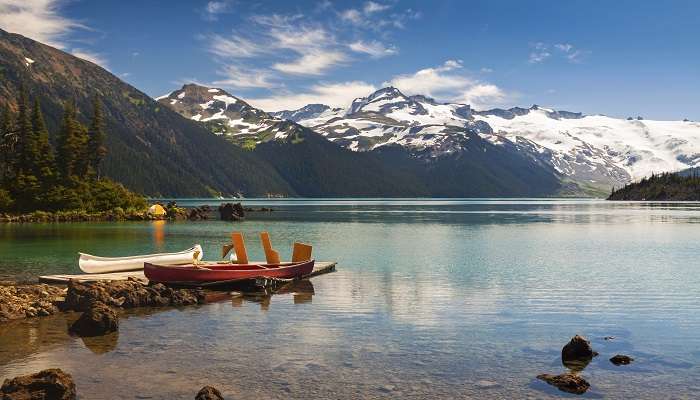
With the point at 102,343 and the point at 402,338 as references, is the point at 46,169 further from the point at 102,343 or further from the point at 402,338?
the point at 402,338

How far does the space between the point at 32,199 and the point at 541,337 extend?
147618 mm

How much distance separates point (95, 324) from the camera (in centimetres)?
2992

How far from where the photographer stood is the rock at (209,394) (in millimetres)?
19703

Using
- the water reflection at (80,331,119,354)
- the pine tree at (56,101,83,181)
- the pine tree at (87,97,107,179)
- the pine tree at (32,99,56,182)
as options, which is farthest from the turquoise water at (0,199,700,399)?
the pine tree at (87,97,107,179)

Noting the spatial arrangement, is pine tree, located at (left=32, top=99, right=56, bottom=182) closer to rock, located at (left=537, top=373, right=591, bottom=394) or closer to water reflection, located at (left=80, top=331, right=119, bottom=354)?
water reflection, located at (left=80, top=331, right=119, bottom=354)

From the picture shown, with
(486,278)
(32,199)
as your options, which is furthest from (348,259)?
(32,199)

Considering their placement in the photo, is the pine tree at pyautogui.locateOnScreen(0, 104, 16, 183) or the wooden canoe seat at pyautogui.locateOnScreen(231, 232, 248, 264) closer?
the wooden canoe seat at pyautogui.locateOnScreen(231, 232, 248, 264)

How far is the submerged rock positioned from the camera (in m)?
36.2

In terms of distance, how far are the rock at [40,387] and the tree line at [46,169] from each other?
465 ft

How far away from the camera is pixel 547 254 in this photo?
73.3 metres

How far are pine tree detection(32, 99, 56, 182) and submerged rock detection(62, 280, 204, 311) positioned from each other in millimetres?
125643

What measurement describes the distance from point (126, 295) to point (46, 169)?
422ft

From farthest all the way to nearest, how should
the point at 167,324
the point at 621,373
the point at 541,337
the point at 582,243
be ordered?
the point at 582,243, the point at 167,324, the point at 541,337, the point at 621,373

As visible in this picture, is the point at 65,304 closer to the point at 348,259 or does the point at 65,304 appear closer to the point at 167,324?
the point at 167,324
